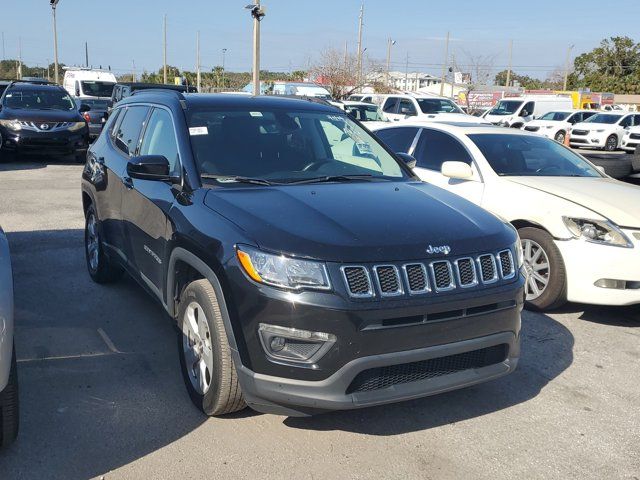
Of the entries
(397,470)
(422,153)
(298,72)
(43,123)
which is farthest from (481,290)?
(298,72)

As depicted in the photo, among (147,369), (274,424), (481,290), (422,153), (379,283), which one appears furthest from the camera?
(422,153)

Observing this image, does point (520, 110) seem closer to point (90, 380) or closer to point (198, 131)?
point (198, 131)

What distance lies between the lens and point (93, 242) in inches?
240

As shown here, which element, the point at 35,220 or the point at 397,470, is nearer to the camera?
the point at 397,470

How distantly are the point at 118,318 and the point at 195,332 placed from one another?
1.69 metres

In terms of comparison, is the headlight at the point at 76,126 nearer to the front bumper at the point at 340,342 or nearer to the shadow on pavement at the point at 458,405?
the shadow on pavement at the point at 458,405

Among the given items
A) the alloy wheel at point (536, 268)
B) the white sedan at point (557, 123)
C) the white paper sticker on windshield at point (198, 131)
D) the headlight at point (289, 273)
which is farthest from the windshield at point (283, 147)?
the white sedan at point (557, 123)

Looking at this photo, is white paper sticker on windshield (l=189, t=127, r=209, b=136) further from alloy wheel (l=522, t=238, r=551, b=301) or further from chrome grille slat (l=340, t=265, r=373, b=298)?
alloy wheel (l=522, t=238, r=551, b=301)

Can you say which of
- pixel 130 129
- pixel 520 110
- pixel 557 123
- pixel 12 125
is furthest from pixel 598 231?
pixel 520 110

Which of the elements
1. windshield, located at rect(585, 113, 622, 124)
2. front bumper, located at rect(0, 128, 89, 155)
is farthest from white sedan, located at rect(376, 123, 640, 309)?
windshield, located at rect(585, 113, 622, 124)

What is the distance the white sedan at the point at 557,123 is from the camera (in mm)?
27094

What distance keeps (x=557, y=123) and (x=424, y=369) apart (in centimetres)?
2636

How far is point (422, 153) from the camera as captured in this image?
733 cm

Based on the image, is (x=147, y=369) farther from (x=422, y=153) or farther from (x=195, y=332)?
(x=422, y=153)
